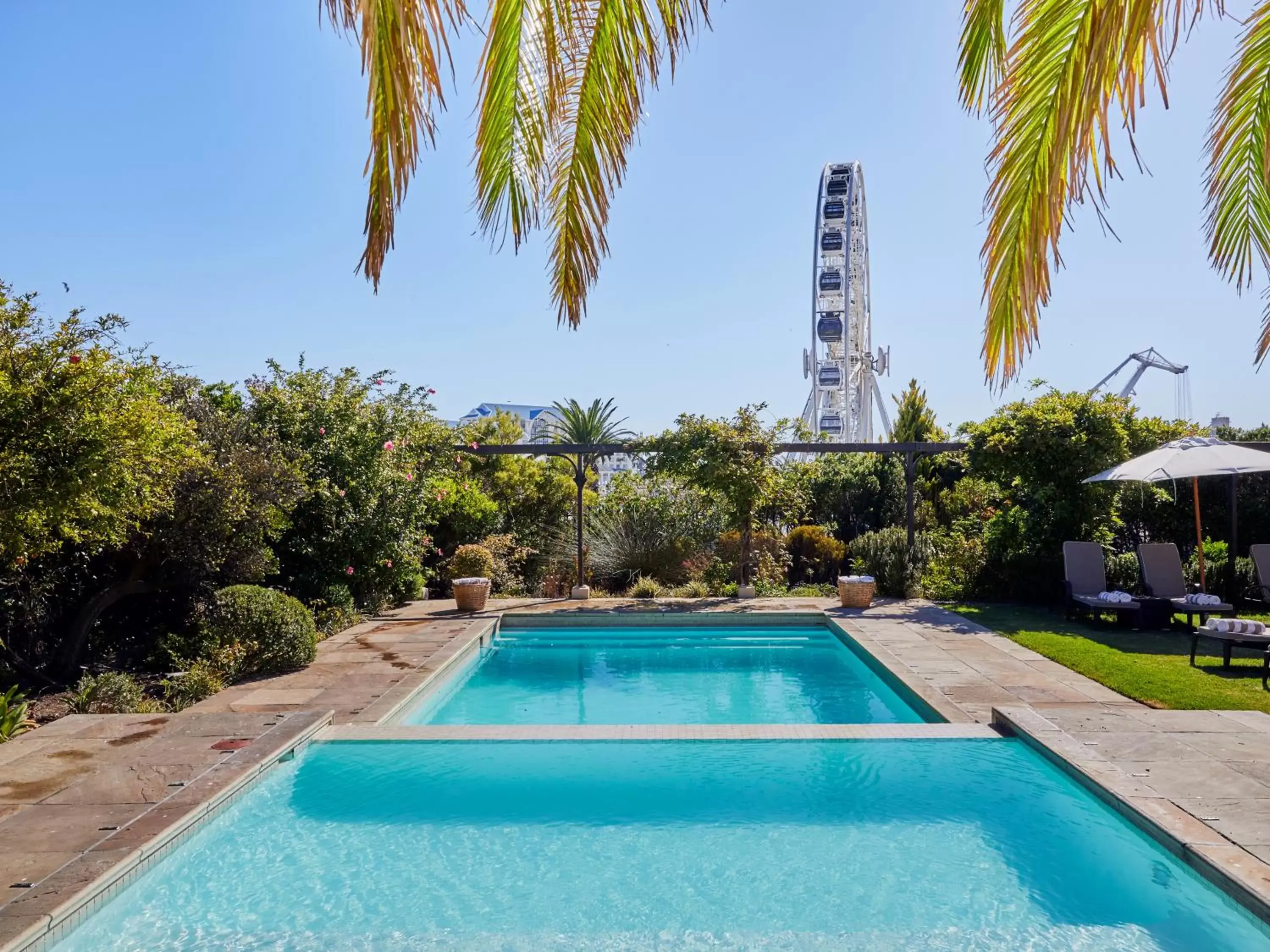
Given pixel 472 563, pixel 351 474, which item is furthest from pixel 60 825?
pixel 472 563

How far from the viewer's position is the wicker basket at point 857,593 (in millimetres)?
11039

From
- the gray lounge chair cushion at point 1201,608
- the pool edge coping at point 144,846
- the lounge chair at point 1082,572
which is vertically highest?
the lounge chair at point 1082,572

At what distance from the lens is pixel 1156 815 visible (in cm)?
379

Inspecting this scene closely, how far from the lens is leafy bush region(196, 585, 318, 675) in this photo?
7.02 m

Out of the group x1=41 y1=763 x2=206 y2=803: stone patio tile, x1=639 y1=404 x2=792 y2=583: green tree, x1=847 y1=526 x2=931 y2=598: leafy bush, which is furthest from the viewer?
x1=847 y1=526 x2=931 y2=598: leafy bush

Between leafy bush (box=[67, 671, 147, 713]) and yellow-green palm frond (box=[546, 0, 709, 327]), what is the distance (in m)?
4.66

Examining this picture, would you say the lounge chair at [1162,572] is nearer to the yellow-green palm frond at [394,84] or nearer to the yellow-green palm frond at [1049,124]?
the yellow-green palm frond at [1049,124]

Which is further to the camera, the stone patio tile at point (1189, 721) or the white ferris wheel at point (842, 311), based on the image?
the white ferris wheel at point (842, 311)

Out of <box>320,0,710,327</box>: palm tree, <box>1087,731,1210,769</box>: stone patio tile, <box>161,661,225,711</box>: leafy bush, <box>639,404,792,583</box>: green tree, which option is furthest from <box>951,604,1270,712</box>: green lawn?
<box>161,661,225,711</box>: leafy bush

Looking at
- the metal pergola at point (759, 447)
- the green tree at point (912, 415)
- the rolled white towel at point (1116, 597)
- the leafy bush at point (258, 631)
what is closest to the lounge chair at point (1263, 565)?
the rolled white towel at point (1116, 597)

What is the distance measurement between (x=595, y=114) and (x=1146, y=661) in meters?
6.80

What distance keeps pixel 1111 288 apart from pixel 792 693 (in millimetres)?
4362

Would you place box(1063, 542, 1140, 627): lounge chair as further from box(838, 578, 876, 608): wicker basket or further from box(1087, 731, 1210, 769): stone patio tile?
box(1087, 731, 1210, 769): stone patio tile

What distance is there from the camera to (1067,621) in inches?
381
